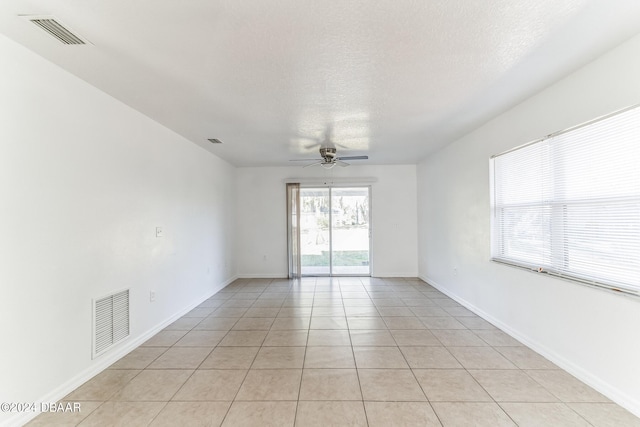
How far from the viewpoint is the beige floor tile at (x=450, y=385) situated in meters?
2.09

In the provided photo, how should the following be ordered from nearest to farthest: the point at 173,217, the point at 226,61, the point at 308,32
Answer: the point at 308,32 → the point at 226,61 → the point at 173,217

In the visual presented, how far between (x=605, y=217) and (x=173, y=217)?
4401 millimetres

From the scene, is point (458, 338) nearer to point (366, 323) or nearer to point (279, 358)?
point (366, 323)

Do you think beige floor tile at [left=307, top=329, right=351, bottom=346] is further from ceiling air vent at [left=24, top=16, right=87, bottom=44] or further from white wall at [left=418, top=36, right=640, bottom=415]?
ceiling air vent at [left=24, top=16, right=87, bottom=44]

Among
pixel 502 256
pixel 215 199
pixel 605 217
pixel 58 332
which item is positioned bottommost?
pixel 58 332

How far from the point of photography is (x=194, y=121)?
3.33 metres


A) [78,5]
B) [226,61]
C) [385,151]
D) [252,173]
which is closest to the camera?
[78,5]

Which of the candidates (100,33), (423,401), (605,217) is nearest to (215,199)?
(100,33)

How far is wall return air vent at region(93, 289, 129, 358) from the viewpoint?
2.45 meters

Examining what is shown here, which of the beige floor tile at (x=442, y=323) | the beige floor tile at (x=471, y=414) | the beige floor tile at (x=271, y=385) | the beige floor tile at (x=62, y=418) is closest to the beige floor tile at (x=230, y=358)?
the beige floor tile at (x=271, y=385)

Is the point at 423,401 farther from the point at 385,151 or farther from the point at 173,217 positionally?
the point at 385,151

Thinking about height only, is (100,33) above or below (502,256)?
above

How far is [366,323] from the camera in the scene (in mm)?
3553

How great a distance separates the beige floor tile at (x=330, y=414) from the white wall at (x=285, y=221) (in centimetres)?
437
